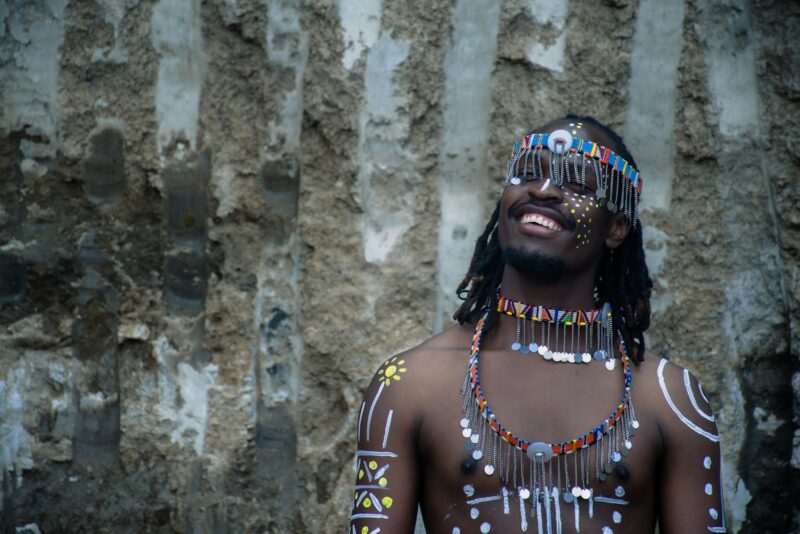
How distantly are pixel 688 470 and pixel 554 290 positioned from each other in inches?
24.6

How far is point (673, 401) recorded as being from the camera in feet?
11.4

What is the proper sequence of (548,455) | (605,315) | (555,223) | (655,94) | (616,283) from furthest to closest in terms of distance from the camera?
(655,94), (616,283), (605,315), (555,223), (548,455)

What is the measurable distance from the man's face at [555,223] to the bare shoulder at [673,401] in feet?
1.18

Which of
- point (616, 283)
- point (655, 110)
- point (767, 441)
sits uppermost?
point (655, 110)

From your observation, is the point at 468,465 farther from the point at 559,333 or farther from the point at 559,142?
the point at 559,142

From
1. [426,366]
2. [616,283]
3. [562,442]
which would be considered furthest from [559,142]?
[562,442]

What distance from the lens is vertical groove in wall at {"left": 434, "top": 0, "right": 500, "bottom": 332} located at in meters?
4.88

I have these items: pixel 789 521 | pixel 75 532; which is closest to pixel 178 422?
pixel 75 532

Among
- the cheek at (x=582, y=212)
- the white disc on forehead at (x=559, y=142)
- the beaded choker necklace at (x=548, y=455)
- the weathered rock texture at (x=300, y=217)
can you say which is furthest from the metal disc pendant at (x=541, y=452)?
the weathered rock texture at (x=300, y=217)

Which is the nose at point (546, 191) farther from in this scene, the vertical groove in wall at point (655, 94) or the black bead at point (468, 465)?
the vertical groove in wall at point (655, 94)

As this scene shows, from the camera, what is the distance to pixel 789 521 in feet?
16.1

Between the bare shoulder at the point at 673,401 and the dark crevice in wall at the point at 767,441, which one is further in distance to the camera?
the dark crevice in wall at the point at 767,441

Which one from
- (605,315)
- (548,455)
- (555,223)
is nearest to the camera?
(548,455)

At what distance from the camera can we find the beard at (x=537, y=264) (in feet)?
11.3
